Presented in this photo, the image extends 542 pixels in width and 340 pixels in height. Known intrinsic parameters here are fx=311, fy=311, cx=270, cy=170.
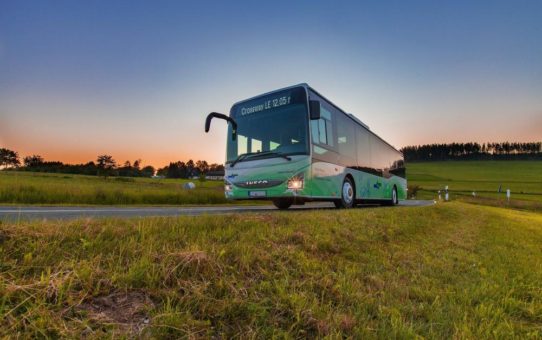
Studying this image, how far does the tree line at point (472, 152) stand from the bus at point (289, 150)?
13045 centimetres

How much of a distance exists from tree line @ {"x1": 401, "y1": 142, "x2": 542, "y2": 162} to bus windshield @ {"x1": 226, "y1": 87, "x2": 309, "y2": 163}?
13199 centimetres

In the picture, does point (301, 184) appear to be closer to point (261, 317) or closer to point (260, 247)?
point (260, 247)

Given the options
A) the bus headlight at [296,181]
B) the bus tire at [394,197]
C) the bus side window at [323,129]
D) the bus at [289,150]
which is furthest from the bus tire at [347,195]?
the bus tire at [394,197]

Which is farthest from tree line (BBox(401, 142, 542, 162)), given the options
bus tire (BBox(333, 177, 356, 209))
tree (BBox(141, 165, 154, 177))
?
bus tire (BBox(333, 177, 356, 209))

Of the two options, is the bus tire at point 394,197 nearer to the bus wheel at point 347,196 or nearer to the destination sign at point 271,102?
the bus wheel at point 347,196

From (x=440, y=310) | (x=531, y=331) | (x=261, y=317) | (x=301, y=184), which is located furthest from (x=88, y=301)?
(x=301, y=184)

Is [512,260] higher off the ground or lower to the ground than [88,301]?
lower

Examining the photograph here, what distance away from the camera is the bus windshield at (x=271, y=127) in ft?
26.7

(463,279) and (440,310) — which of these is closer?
(440,310)

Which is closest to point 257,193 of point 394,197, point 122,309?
point 122,309

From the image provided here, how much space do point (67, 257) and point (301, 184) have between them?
18.7ft

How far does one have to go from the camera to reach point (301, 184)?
7734 mm

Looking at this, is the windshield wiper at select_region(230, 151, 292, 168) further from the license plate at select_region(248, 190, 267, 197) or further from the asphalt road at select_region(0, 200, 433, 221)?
the asphalt road at select_region(0, 200, 433, 221)

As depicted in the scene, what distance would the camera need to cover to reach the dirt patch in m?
1.96
